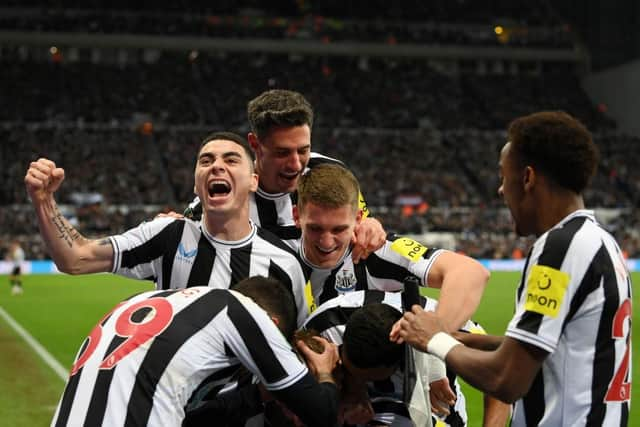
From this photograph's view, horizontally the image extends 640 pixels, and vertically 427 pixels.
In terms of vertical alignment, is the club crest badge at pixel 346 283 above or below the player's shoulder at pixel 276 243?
below

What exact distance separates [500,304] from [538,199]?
15537mm

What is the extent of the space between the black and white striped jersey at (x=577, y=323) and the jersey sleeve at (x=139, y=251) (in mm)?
2039

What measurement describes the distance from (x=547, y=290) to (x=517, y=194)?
0.40m

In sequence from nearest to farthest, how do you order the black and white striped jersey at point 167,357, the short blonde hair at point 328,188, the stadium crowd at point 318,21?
the black and white striped jersey at point 167,357 < the short blonde hair at point 328,188 < the stadium crowd at point 318,21

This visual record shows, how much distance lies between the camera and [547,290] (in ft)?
9.73

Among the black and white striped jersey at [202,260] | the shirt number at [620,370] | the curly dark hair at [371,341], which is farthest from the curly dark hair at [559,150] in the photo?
the black and white striped jersey at [202,260]

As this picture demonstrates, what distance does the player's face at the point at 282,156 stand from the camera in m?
4.57

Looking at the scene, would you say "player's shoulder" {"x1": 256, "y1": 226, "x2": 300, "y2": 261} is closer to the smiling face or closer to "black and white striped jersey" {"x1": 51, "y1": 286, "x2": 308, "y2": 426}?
the smiling face

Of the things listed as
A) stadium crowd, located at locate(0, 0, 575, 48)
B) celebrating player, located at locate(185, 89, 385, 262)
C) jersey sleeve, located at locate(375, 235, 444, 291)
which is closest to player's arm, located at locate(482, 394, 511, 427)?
jersey sleeve, located at locate(375, 235, 444, 291)

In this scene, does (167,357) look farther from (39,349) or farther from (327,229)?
(39,349)

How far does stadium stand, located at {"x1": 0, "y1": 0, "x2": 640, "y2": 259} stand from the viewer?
35719 mm

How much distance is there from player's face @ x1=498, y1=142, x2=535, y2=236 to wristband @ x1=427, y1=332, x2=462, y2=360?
505 mm

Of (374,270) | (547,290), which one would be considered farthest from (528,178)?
(374,270)

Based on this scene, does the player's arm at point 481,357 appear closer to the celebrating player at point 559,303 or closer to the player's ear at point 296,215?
the celebrating player at point 559,303
